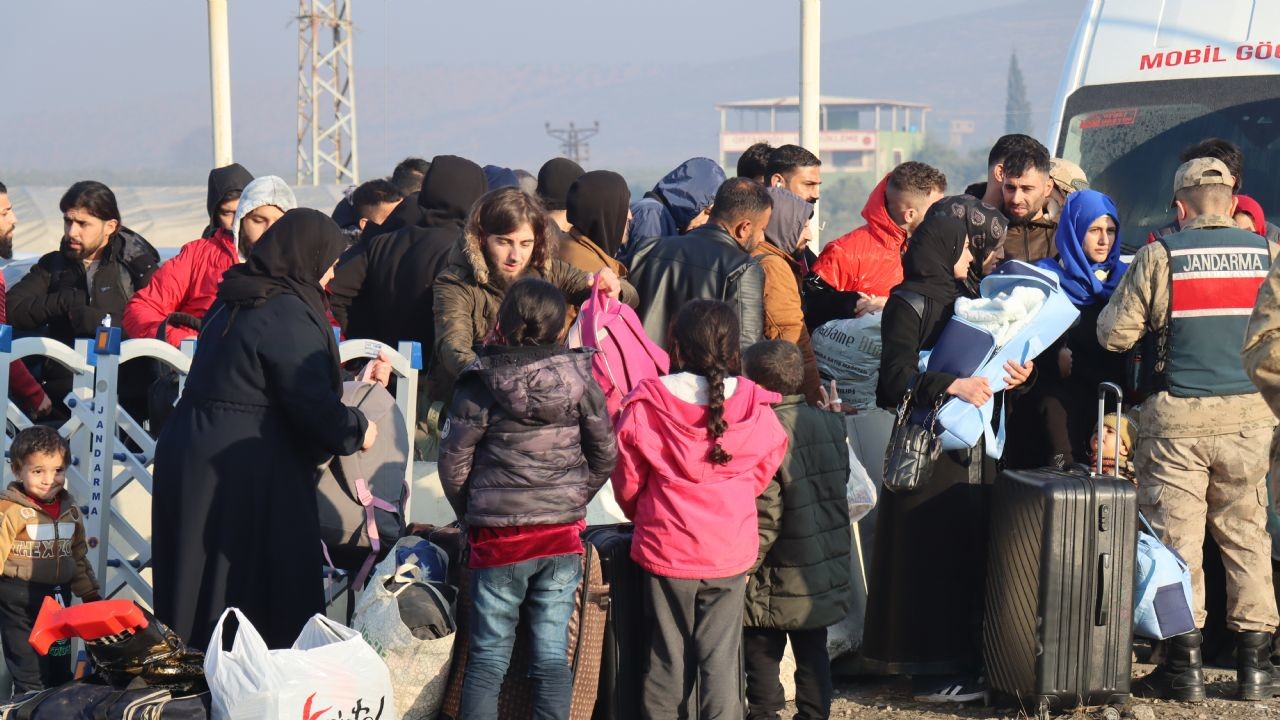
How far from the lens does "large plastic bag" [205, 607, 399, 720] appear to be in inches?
178

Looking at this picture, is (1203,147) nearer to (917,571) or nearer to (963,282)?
(963,282)

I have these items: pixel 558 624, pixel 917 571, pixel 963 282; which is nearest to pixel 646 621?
pixel 558 624

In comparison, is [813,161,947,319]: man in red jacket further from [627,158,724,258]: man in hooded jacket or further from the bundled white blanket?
the bundled white blanket

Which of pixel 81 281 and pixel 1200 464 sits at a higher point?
pixel 81 281

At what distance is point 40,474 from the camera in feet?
18.6

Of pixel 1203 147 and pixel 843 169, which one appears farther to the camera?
pixel 843 169

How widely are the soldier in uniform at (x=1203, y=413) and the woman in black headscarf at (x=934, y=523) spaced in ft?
1.96

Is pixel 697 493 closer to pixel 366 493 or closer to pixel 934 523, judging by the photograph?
pixel 366 493

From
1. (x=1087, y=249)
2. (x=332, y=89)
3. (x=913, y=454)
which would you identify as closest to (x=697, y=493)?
(x=913, y=454)

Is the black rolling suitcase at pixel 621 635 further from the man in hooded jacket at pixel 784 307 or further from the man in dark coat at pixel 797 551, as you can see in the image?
the man in hooded jacket at pixel 784 307

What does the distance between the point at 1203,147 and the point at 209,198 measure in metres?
4.41

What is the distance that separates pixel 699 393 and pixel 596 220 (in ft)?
5.14

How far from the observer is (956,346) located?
5.77 meters

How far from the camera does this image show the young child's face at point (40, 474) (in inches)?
223
